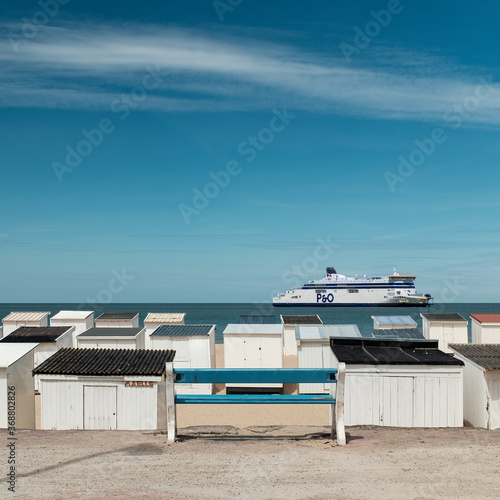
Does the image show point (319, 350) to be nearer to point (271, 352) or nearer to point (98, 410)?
point (271, 352)

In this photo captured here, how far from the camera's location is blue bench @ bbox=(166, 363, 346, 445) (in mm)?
7871

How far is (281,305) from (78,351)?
116418 mm

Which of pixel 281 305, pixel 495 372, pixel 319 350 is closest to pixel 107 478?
pixel 495 372

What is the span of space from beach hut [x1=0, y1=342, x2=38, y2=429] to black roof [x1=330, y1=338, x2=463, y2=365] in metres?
8.05

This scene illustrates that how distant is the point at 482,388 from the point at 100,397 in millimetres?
9400

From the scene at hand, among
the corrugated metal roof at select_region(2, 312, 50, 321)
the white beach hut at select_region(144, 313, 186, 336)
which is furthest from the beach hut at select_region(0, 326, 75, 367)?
the corrugated metal roof at select_region(2, 312, 50, 321)

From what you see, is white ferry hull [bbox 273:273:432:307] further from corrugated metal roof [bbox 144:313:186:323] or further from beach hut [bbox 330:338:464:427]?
beach hut [bbox 330:338:464:427]

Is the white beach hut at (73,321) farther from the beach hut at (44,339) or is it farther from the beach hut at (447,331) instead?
the beach hut at (447,331)

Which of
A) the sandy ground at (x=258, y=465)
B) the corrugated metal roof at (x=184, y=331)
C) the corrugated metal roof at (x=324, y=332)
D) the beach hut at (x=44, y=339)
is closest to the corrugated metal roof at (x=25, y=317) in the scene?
the beach hut at (x=44, y=339)

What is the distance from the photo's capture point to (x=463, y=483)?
19.3 feet

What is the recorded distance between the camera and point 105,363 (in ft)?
41.0

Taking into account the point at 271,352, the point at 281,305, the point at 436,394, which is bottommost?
the point at 281,305

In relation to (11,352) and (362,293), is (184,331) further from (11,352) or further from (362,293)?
(362,293)

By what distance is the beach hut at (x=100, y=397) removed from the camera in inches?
468
